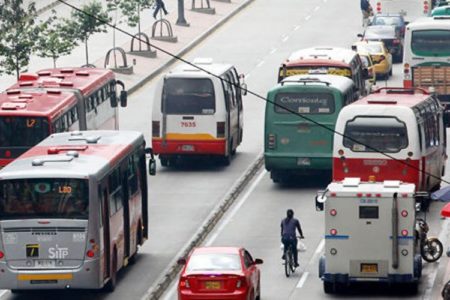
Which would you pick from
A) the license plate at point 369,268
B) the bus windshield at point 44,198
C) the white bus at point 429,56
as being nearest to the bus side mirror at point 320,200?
the license plate at point 369,268

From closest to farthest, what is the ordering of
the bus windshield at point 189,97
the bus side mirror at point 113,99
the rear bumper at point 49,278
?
the rear bumper at point 49,278 < the bus windshield at point 189,97 < the bus side mirror at point 113,99

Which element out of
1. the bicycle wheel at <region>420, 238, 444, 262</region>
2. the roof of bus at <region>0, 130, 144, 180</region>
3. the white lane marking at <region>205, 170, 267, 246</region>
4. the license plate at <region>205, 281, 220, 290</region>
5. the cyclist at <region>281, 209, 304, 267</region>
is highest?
the roof of bus at <region>0, 130, 144, 180</region>

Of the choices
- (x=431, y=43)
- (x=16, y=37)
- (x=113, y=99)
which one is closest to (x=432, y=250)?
(x=113, y=99)

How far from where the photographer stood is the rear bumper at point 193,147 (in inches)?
2132

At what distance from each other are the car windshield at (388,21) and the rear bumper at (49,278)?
45.3 metres

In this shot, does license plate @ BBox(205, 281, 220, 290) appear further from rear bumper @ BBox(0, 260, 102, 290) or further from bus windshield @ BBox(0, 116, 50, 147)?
bus windshield @ BBox(0, 116, 50, 147)

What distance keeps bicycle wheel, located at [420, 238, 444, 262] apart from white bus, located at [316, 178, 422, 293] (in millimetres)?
2988

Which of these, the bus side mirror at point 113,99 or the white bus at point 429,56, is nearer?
the bus side mirror at point 113,99

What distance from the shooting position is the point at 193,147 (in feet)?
178

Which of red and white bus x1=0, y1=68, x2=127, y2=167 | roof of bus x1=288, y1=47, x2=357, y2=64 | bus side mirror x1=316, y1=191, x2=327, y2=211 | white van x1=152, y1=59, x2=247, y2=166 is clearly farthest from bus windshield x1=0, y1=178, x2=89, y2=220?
roof of bus x1=288, y1=47, x2=357, y2=64

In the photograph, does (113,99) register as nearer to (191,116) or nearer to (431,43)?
(191,116)

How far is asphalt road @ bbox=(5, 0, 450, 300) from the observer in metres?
40.1

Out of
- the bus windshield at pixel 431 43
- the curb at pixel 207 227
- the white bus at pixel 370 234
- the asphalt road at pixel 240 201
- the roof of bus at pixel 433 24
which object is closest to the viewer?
the white bus at pixel 370 234

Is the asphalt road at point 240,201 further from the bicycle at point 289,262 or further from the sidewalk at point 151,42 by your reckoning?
the sidewalk at point 151,42
